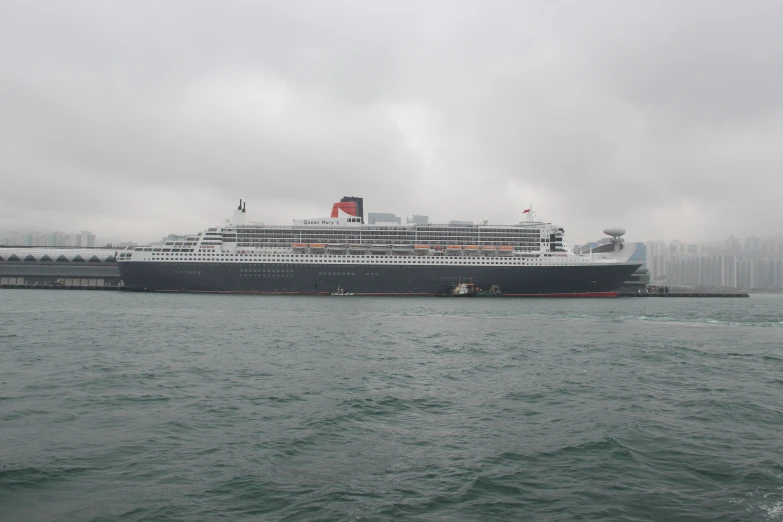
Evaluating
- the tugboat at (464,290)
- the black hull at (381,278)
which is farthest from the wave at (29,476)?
the black hull at (381,278)

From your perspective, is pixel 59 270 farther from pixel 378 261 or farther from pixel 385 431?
pixel 385 431

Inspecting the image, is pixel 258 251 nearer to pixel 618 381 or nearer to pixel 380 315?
pixel 380 315

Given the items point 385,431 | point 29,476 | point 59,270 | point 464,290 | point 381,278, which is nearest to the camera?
point 29,476

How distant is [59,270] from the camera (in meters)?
84.9

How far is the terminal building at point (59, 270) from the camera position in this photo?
84062mm

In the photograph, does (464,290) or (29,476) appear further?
(464,290)

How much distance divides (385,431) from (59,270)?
90442mm

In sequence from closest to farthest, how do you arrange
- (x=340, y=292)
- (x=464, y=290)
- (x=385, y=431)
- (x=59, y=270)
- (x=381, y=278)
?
(x=385, y=431) < (x=464, y=290) < (x=340, y=292) < (x=381, y=278) < (x=59, y=270)

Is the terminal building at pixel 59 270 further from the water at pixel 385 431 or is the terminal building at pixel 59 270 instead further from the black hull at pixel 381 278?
the water at pixel 385 431

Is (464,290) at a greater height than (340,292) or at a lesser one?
greater

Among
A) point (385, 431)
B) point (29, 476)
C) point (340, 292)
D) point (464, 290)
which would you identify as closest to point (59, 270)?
point (340, 292)

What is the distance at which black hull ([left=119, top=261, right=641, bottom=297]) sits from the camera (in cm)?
6044

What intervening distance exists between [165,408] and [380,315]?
24680 millimetres

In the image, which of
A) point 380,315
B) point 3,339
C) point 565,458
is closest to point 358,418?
point 565,458
